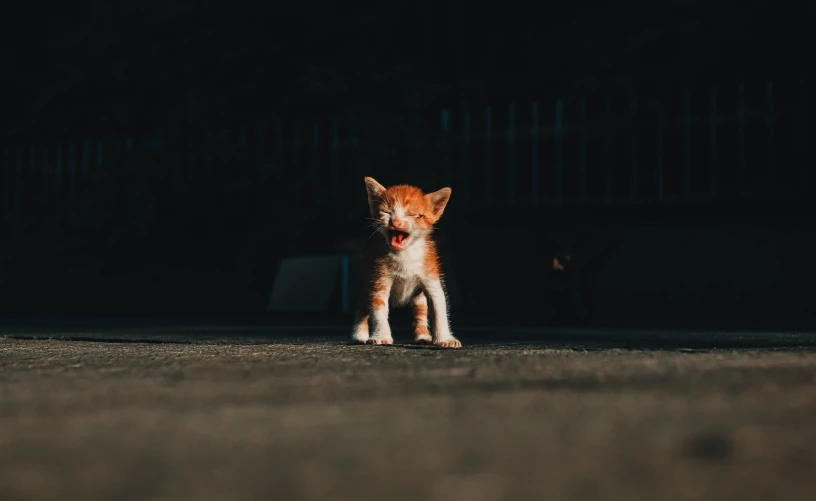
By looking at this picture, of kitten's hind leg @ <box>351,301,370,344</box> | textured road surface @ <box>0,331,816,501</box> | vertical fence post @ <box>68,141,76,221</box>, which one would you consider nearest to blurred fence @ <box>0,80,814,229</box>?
vertical fence post @ <box>68,141,76,221</box>

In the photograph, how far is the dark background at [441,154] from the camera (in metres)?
11.0

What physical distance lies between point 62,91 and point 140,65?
3.89 ft

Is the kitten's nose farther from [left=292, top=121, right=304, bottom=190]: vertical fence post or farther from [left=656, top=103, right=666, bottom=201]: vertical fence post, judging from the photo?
[left=292, top=121, right=304, bottom=190]: vertical fence post

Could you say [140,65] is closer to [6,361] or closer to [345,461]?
[6,361]

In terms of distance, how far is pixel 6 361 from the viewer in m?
4.95

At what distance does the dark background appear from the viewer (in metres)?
11.0

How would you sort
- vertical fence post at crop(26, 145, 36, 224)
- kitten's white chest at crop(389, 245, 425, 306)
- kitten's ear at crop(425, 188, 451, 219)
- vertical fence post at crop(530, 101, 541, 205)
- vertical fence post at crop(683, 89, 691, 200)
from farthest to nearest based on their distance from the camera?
vertical fence post at crop(26, 145, 36, 224) < vertical fence post at crop(530, 101, 541, 205) < vertical fence post at crop(683, 89, 691, 200) < kitten's ear at crop(425, 188, 451, 219) < kitten's white chest at crop(389, 245, 425, 306)

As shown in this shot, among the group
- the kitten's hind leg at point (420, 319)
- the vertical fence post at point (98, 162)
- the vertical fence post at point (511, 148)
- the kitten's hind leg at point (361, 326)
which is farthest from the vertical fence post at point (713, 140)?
the vertical fence post at point (98, 162)

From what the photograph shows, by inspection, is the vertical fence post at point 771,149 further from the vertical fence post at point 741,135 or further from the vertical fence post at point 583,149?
the vertical fence post at point 583,149

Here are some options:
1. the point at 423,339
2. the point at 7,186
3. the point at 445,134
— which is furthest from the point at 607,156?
the point at 7,186

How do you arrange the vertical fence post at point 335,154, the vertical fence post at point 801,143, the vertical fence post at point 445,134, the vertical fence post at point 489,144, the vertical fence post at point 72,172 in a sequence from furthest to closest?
the vertical fence post at point 72,172
the vertical fence post at point 335,154
the vertical fence post at point 445,134
the vertical fence post at point 489,144
the vertical fence post at point 801,143

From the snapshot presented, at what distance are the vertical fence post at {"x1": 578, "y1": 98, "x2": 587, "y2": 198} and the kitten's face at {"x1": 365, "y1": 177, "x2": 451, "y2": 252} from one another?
552cm

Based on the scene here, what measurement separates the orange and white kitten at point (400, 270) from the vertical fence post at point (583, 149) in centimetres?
567

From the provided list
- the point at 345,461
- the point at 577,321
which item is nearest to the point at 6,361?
the point at 345,461
